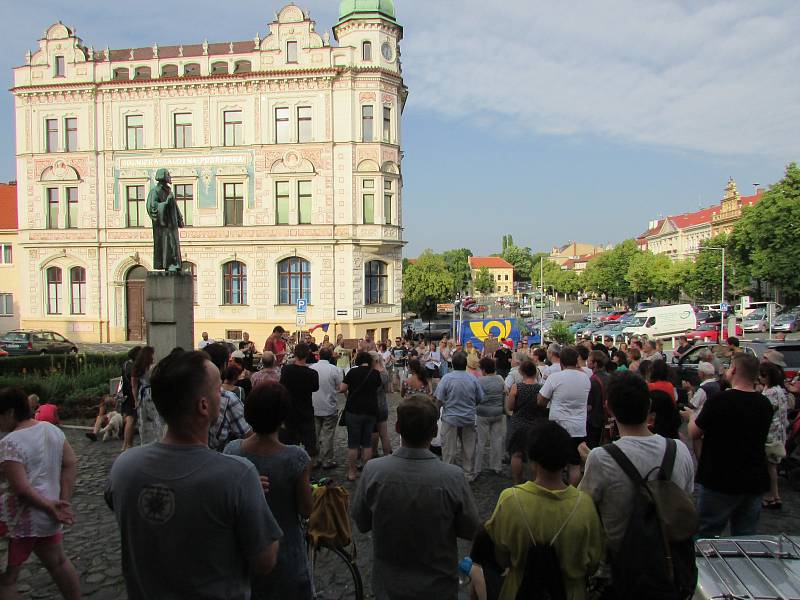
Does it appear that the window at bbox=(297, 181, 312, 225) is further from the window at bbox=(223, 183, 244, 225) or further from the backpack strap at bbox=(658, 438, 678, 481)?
the backpack strap at bbox=(658, 438, 678, 481)

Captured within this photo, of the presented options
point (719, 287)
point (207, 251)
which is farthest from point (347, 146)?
point (719, 287)

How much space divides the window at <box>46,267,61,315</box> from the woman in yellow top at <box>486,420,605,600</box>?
3755 cm

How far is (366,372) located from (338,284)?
80.8 feet

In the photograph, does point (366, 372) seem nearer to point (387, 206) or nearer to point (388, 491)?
point (388, 491)

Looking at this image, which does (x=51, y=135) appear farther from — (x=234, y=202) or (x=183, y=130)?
(x=234, y=202)

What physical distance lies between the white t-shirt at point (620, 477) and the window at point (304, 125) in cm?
3166

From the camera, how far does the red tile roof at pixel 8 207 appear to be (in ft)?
131

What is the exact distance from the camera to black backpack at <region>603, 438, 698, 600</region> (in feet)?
9.77

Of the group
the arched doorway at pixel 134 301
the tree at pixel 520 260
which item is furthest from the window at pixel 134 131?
the tree at pixel 520 260

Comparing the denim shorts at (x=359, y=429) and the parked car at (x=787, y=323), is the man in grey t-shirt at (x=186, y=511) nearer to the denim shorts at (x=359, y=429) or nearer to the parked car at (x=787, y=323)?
the denim shorts at (x=359, y=429)

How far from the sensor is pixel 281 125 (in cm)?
3309

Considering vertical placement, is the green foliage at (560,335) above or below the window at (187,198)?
below

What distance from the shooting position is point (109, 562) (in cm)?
577

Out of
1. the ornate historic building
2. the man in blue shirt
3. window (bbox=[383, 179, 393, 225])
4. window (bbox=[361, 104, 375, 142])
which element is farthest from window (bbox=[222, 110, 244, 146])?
the man in blue shirt
